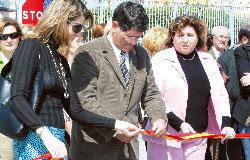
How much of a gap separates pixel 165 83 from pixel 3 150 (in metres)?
1.57

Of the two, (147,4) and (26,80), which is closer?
(26,80)

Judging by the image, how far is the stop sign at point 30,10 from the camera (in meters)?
7.31

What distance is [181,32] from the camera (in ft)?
14.6

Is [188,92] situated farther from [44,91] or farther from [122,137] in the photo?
[44,91]

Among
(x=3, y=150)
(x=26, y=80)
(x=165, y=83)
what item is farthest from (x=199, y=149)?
(x=26, y=80)

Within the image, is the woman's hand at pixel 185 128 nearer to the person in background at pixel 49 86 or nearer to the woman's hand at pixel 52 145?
the person in background at pixel 49 86

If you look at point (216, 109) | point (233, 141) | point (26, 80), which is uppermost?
point (26, 80)

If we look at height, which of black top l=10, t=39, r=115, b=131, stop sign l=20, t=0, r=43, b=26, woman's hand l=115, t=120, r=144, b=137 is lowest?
woman's hand l=115, t=120, r=144, b=137

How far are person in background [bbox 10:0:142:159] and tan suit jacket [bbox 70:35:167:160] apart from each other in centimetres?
21

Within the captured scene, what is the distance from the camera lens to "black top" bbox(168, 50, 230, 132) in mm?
4359

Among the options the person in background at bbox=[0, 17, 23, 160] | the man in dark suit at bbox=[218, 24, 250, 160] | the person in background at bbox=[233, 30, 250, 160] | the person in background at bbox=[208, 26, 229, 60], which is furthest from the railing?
the person in background at bbox=[0, 17, 23, 160]

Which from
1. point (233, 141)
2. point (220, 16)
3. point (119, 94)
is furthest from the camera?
point (220, 16)

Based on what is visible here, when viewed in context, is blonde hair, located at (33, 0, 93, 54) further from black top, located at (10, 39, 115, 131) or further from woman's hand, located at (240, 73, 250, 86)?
woman's hand, located at (240, 73, 250, 86)

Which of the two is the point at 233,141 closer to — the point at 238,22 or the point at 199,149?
the point at 199,149
